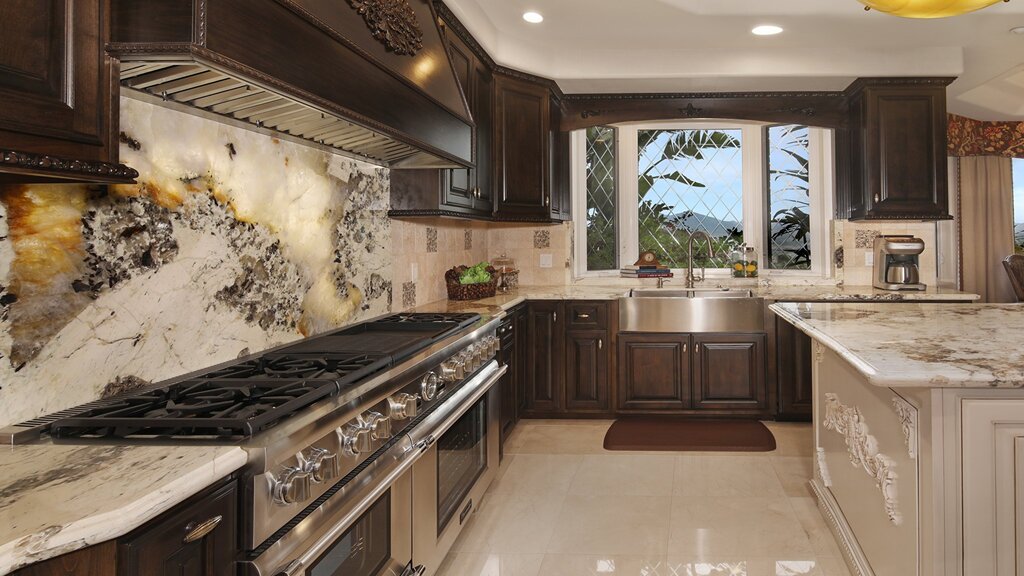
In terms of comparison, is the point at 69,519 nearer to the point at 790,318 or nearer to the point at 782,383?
the point at 790,318

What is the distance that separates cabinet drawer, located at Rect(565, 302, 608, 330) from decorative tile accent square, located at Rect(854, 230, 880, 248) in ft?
6.30

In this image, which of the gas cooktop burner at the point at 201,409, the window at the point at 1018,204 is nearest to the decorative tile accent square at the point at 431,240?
the gas cooktop burner at the point at 201,409

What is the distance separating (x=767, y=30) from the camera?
3.79 meters

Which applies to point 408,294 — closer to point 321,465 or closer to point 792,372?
point 321,465

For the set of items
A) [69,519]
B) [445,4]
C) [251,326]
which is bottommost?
[69,519]

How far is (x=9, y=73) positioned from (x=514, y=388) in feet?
10.7

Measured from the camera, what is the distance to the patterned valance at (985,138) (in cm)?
581

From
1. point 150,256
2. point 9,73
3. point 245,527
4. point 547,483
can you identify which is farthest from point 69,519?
point 547,483

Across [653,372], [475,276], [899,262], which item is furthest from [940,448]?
[899,262]

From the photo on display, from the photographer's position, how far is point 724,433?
4090 mm

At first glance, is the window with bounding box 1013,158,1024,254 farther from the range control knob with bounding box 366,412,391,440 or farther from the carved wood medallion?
the range control knob with bounding box 366,412,391,440

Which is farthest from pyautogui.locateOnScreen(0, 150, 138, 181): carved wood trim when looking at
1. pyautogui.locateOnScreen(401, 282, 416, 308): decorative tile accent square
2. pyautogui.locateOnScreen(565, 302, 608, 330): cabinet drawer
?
pyautogui.locateOnScreen(565, 302, 608, 330): cabinet drawer

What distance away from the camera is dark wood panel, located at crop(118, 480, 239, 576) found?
87 cm

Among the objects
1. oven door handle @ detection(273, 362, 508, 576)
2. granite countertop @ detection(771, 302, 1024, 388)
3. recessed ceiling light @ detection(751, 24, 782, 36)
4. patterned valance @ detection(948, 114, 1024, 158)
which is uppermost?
recessed ceiling light @ detection(751, 24, 782, 36)
